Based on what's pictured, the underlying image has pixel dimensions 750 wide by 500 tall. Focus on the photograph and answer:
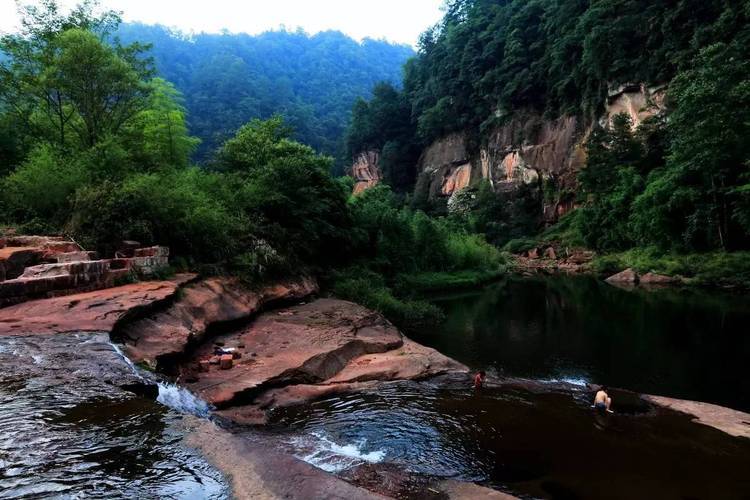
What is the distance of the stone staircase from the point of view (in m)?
11.2

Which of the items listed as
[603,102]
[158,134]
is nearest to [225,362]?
[158,134]

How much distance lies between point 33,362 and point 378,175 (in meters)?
83.6

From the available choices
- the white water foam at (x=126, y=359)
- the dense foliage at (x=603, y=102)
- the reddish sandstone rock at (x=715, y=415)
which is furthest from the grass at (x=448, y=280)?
the white water foam at (x=126, y=359)

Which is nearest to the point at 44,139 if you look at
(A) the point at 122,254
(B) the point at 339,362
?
(A) the point at 122,254

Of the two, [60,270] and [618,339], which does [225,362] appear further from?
[618,339]

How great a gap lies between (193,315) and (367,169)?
79.7m

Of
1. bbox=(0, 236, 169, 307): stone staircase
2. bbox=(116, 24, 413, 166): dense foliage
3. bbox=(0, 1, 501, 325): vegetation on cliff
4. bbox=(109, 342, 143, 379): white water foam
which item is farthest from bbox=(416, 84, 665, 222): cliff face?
bbox=(109, 342, 143, 379): white water foam

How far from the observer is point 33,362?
7.79 meters

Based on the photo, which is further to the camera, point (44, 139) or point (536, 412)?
point (44, 139)

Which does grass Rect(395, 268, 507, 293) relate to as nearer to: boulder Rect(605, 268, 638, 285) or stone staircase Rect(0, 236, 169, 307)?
boulder Rect(605, 268, 638, 285)

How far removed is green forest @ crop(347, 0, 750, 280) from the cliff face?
4.15 feet

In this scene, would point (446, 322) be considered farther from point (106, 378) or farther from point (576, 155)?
point (576, 155)

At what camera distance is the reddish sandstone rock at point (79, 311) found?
9.45m

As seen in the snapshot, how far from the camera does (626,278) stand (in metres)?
37.3
